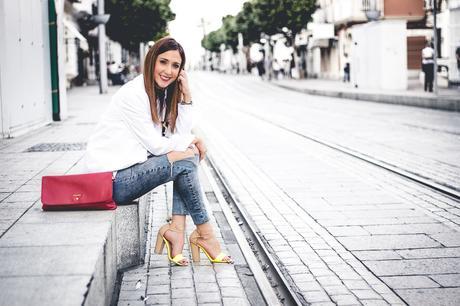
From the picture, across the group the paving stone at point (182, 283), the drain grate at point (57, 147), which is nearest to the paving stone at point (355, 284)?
the paving stone at point (182, 283)

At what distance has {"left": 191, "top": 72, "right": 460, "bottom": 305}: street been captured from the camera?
4.75 metres

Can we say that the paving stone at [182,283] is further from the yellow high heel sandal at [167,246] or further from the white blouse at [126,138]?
the white blouse at [126,138]

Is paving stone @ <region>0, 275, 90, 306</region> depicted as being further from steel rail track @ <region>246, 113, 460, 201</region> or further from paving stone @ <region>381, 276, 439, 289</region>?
steel rail track @ <region>246, 113, 460, 201</region>

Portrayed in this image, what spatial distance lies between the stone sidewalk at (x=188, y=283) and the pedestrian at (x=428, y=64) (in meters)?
22.3

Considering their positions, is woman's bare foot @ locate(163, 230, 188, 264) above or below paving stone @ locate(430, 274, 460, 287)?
above

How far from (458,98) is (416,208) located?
1587 centimetres

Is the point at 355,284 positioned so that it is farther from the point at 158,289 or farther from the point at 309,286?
the point at 158,289

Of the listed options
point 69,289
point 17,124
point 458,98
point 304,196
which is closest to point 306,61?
point 458,98

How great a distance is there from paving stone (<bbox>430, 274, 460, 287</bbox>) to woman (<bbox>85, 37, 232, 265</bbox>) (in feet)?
4.86

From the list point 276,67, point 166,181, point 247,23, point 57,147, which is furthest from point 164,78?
point 247,23

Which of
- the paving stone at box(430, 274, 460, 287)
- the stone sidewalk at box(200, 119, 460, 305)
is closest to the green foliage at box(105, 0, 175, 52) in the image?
the stone sidewalk at box(200, 119, 460, 305)

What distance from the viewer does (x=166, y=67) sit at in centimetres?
507

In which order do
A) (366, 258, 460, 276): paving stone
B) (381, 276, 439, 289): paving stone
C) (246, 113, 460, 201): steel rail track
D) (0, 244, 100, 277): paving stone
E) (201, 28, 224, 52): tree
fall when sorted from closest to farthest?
1. (0, 244, 100, 277): paving stone
2. (381, 276, 439, 289): paving stone
3. (366, 258, 460, 276): paving stone
4. (246, 113, 460, 201): steel rail track
5. (201, 28, 224, 52): tree

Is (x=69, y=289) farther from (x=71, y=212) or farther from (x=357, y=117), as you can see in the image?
(x=357, y=117)
